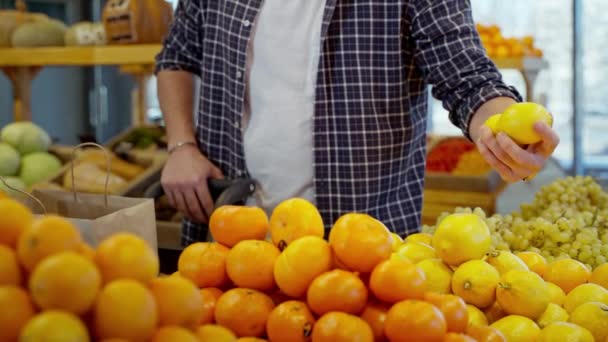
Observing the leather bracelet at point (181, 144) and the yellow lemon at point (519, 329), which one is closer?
the yellow lemon at point (519, 329)

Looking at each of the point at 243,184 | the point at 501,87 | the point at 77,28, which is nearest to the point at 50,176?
the point at 77,28

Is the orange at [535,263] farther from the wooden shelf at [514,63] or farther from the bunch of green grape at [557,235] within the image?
the wooden shelf at [514,63]

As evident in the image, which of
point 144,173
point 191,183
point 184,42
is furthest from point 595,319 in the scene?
point 144,173

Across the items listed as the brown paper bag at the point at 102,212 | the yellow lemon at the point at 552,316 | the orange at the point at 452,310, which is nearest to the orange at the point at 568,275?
the yellow lemon at the point at 552,316

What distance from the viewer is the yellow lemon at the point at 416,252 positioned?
128 cm

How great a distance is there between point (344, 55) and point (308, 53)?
0.30 feet

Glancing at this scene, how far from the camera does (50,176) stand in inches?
129

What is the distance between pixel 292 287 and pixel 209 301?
0.43 ft

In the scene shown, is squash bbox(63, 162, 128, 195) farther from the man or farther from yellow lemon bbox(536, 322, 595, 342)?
yellow lemon bbox(536, 322, 595, 342)

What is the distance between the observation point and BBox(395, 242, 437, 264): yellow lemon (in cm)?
128

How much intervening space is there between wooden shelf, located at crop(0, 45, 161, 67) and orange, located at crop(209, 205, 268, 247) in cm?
196

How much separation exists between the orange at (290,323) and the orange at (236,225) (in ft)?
0.57

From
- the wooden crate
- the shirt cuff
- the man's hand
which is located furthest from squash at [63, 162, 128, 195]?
the man's hand

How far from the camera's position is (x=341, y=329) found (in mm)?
942
